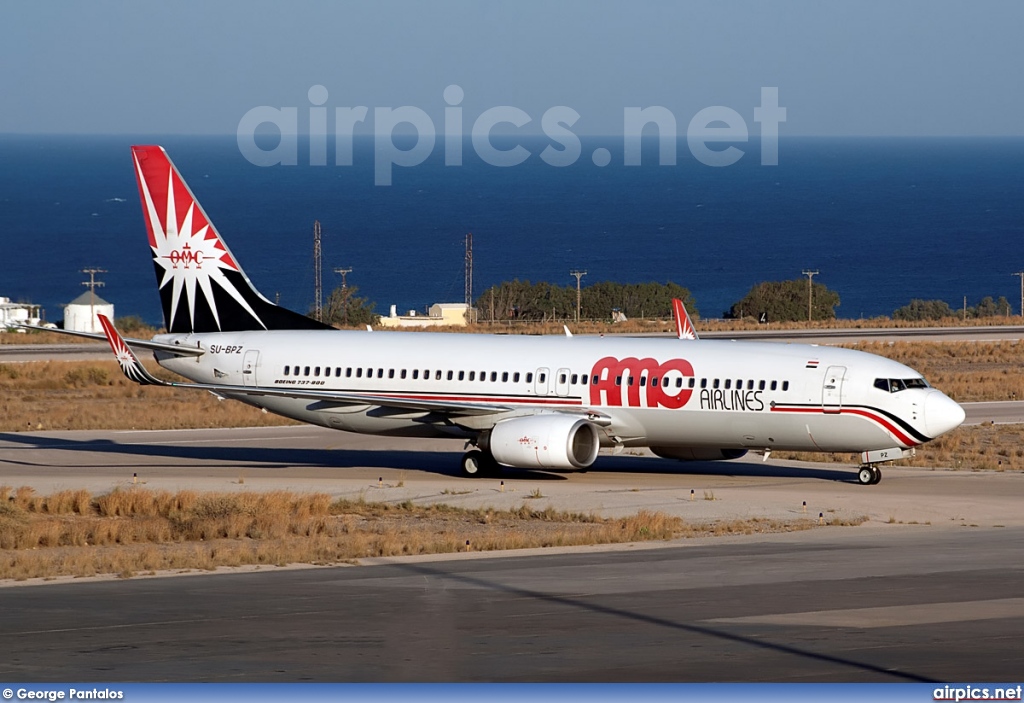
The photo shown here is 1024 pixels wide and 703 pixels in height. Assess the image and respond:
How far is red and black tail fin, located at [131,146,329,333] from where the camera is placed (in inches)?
1730

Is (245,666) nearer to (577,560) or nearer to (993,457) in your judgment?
(577,560)

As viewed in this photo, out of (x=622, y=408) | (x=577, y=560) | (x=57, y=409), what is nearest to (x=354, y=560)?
(x=577, y=560)

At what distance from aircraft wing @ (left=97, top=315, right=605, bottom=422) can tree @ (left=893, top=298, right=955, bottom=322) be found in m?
111

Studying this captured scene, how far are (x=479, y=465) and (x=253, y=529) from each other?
387 inches

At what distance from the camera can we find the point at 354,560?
26969mm

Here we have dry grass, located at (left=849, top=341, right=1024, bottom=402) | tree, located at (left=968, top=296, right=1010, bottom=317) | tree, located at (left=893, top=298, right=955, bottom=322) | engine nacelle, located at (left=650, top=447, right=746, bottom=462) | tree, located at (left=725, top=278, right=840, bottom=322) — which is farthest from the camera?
tree, located at (left=893, top=298, right=955, bottom=322)

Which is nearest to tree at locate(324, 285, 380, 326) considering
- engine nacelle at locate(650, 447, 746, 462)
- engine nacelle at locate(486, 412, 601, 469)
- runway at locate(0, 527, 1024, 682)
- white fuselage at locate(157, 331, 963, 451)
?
white fuselage at locate(157, 331, 963, 451)

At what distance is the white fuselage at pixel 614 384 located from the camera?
1447 inches

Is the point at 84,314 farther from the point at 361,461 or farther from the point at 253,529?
the point at 253,529

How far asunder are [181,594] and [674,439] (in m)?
17.8

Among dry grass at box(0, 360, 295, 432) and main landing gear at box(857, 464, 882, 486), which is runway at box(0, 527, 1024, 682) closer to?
main landing gear at box(857, 464, 882, 486)

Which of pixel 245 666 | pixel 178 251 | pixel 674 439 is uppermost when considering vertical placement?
pixel 178 251

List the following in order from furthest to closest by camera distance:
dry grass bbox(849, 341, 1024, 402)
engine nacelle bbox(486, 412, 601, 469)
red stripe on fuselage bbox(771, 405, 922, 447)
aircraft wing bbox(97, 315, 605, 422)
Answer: dry grass bbox(849, 341, 1024, 402) < aircraft wing bbox(97, 315, 605, 422) < engine nacelle bbox(486, 412, 601, 469) < red stripe on fuselage bbox(771, 405, 922, 447)

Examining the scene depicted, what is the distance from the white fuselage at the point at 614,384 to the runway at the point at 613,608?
174cm
